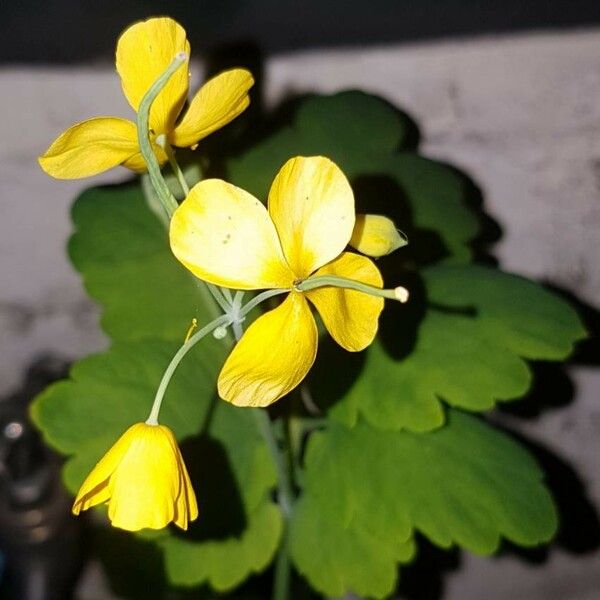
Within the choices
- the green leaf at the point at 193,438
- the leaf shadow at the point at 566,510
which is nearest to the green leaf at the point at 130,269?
the green leaf at the point at 193,438

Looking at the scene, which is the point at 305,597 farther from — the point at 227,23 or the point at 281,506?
the point at 227,23

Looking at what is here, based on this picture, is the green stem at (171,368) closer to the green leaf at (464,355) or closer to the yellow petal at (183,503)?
the yellow petal at (183,503)

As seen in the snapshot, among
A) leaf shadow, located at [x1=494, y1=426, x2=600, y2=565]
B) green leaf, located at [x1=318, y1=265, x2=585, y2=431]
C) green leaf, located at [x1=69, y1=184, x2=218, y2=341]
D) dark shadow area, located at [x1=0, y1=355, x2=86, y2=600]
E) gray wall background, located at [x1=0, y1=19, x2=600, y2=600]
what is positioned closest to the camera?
green leaf, located at [x1=318, y1=265, x2=585, y2=431]

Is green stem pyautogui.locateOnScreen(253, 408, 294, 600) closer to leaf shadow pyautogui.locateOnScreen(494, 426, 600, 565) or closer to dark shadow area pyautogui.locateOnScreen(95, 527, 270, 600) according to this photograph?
dark shadow area pyautogui.locateOnScreen(95, 527, 270, 600)

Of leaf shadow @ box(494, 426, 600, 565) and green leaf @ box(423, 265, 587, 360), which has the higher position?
green leaf @ box(423, 265, 587, 360)

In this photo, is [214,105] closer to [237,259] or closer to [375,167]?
[237,259]

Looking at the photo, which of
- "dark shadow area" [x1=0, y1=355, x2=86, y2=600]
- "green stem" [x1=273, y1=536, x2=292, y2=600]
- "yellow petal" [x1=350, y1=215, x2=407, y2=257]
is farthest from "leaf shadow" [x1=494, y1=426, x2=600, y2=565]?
"yellow petal" [x1=350, y1=215, x2=407, y2=257]

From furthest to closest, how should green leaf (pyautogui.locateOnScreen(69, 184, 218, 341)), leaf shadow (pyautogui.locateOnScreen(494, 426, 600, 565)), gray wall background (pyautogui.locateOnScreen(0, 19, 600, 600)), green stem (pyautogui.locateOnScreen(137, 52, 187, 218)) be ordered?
1. leaf shadow (pyautogui.locateOnScreen(494, 426, 600, 565))
2. gray wall background (pyautogui.locateOnScreen(0, 19, 600, 600))
3. green leaf (pyautogui.locateOnScreen(69, 184, 218, 341))
4. green stem (pyautogui.locateOnScreen(137, 52, 187, 218))
